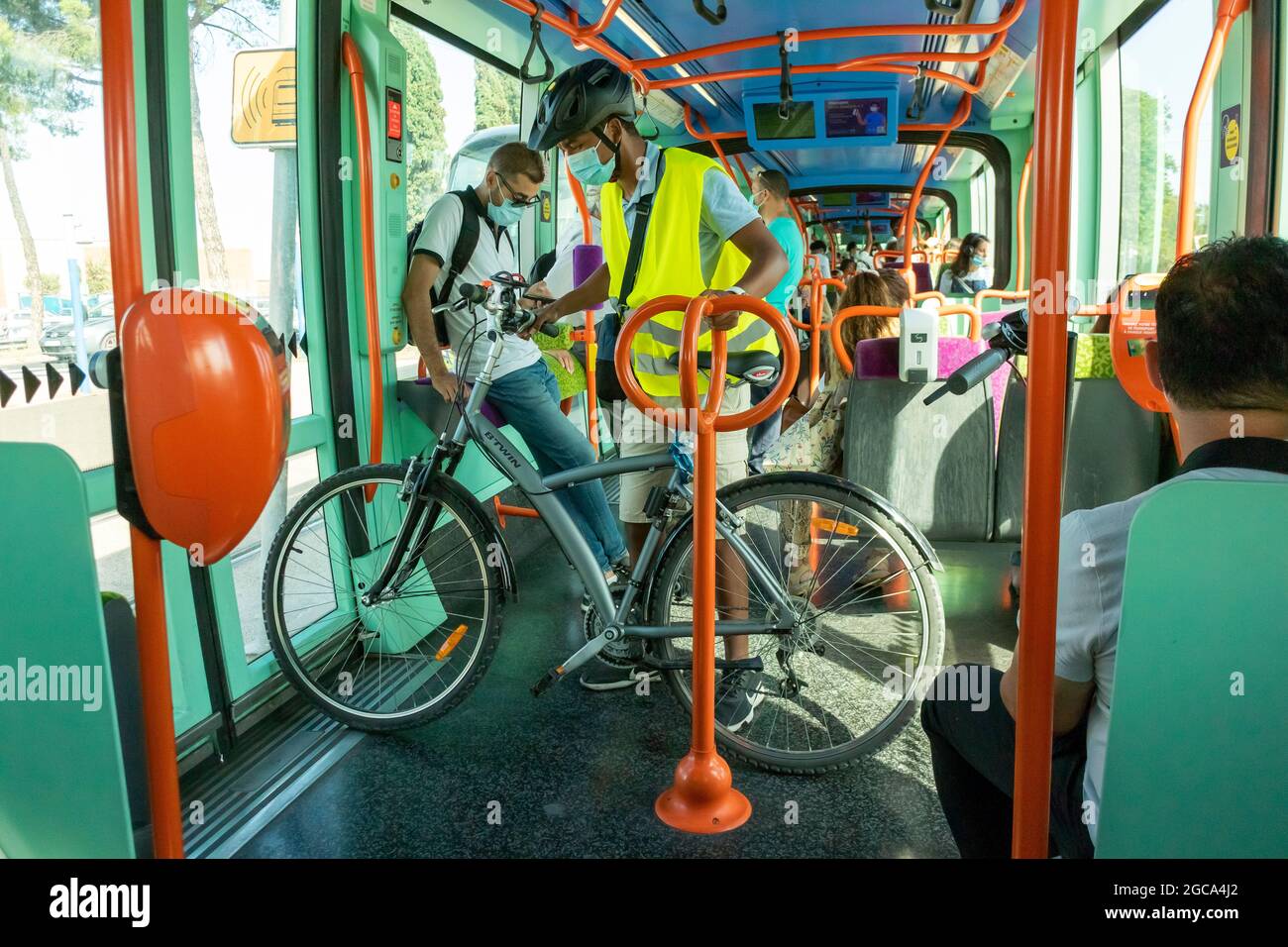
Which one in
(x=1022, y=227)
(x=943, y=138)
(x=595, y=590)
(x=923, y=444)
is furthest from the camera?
(x=1022, y=227)

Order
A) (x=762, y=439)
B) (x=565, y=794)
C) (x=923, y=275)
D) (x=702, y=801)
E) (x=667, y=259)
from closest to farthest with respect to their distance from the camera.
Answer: (x=702, y=801), (x=565, y=794), (x=667, y=259), (x=762, y=439), (x=923, y=275)

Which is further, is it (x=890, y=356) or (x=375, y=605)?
(x=890, y=356)

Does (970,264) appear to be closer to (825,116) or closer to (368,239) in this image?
(825,116)

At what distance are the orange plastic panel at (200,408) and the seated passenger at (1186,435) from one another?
1005 mm

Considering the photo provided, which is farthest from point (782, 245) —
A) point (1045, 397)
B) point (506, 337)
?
point (1045, 397)

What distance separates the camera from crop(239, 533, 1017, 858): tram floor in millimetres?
2324

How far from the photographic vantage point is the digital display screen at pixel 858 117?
536 centimetres

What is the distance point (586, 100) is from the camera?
256cm

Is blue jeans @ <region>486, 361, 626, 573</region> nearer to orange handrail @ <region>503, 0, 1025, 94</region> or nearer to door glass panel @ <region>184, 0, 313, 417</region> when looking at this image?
door glass panel @ <region>184, 0, 313, 417</region>

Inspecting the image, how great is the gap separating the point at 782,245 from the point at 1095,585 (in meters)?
3.01

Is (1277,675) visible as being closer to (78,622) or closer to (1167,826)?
(1167,826)

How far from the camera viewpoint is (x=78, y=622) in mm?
1087

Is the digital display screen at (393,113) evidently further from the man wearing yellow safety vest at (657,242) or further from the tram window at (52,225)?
the tram window at (52,225)

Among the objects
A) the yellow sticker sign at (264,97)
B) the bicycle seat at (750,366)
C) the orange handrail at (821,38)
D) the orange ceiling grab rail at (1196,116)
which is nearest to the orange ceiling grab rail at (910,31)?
the orange handrail at (821,38)
